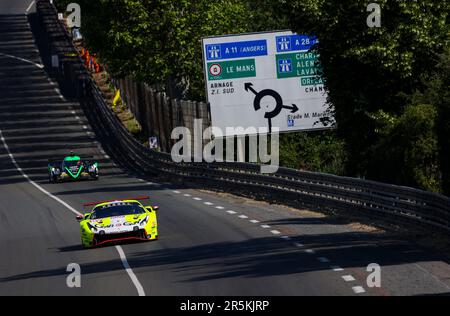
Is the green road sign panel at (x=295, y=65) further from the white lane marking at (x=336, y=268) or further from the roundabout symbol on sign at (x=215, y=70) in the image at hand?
the white lane marking at (x=336, y=268)

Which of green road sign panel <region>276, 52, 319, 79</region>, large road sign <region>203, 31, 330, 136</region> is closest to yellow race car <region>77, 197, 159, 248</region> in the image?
large road sign <region>203, 31, 330, 136</region>

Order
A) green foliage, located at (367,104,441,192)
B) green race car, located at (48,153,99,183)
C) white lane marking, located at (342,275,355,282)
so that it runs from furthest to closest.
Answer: green race car, located at (48,153,99,183)
green foliage, located at (367,104,441,192)
white lane marking, located at (342,275,355,282)

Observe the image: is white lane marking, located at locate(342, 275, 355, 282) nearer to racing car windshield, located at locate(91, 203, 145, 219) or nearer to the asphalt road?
the asphalt road

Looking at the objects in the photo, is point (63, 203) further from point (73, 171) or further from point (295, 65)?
point (73, 171)

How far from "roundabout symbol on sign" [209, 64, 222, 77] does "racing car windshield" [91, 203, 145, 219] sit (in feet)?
60.0

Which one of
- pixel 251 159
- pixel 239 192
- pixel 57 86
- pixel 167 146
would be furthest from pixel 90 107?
pixel 239 192

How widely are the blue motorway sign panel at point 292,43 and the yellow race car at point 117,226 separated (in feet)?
67.0

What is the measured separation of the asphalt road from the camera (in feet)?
73.5

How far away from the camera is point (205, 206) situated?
4050 centimetres

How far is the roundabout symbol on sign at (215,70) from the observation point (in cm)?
5003

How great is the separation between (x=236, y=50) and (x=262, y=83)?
1646mm

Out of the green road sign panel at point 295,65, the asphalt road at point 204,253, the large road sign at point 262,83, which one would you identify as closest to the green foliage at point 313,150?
the large road sign at point 262,83

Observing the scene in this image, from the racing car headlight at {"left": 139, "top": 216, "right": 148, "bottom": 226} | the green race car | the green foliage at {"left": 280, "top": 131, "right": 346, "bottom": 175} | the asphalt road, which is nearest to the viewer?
the asphalt road
